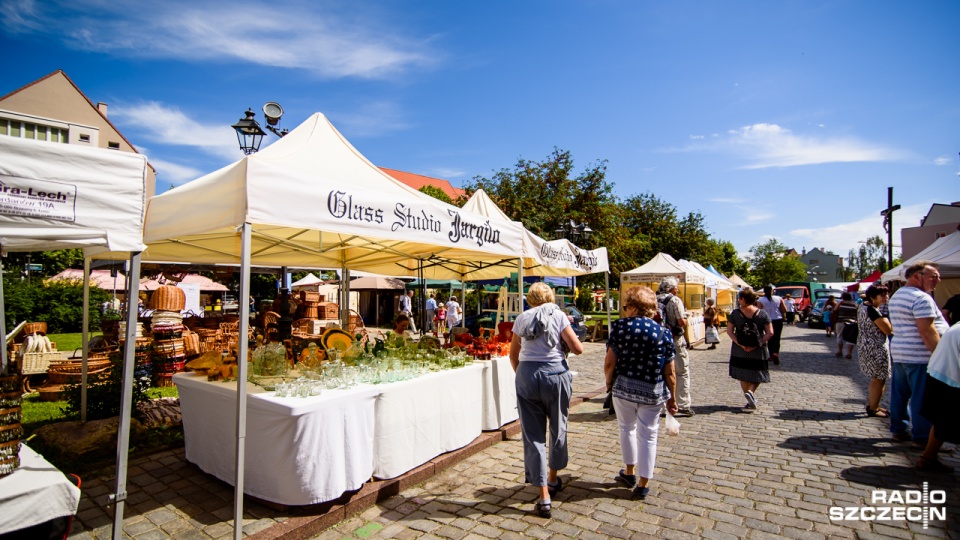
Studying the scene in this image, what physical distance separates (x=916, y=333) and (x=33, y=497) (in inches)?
273

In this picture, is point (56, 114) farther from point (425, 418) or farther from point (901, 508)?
point (901, 508)

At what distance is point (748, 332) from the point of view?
626 cm

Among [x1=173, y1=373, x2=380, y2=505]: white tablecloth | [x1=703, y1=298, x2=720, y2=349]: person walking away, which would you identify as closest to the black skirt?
[x1=173, y1=373, x2=380, y2=505]: white tablecloth

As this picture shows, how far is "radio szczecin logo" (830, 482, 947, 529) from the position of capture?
11.1 ft

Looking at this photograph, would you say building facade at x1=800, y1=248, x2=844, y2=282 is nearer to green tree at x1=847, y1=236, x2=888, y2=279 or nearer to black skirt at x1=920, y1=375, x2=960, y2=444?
green tree at x1=847, y1=236, x2=888, y2=279

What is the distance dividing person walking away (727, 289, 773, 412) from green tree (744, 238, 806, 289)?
5579 cm

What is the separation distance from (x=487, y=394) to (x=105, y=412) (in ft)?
14.3

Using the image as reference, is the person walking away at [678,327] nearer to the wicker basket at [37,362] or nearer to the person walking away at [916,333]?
the person walking away at [916,333]

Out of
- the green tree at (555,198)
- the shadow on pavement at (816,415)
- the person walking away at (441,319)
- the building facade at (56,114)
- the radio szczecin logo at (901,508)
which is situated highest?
the building facade at (56,114)

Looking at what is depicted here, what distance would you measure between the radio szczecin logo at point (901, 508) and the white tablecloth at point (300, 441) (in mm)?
3550

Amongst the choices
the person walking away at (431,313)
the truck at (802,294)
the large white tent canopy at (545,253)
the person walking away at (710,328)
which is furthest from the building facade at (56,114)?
the truck at (802,294)

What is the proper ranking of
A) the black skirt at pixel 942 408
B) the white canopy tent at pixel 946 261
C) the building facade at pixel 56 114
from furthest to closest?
the building facade at pixel 56 114, the white canopy tent at pixel 946 261, the black skirt at pixel 942 408

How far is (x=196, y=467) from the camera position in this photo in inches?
172

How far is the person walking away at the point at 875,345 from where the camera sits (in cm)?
570
